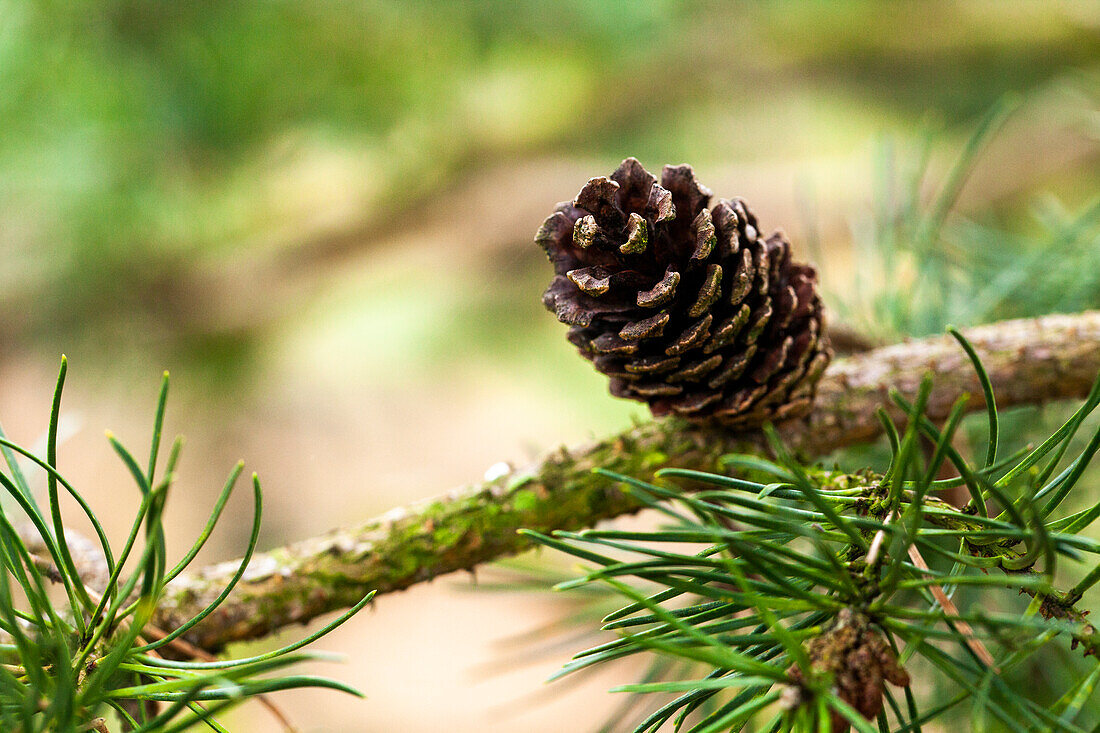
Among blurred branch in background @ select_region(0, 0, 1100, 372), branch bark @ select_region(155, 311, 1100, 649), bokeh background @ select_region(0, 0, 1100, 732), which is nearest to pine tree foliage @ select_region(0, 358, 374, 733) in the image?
branch bark @ select_region(155, 311, 1100, 649)

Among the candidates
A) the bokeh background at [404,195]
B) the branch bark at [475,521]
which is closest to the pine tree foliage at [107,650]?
the branch bark at [475,521]

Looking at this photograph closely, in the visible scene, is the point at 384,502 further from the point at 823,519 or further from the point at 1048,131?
the point at 823,519

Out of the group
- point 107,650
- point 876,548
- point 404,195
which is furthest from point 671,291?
point 404,195

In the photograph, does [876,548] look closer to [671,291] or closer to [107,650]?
[671,291]

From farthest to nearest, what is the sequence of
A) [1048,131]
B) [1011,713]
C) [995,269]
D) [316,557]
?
[1048,131] → [995,269] → [316,557] → [1011,713]

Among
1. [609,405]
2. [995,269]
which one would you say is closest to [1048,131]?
[995,269]

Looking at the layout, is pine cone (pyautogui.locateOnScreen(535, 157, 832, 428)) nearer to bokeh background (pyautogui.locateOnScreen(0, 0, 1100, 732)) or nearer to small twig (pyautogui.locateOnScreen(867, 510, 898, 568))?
small twig (pyautogui.locateOnScreen(867, 510, 898, 568))

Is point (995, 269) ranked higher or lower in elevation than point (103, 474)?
lower

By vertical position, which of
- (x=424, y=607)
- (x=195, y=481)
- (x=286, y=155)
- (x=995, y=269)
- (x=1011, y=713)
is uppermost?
(x=286, y=155)
